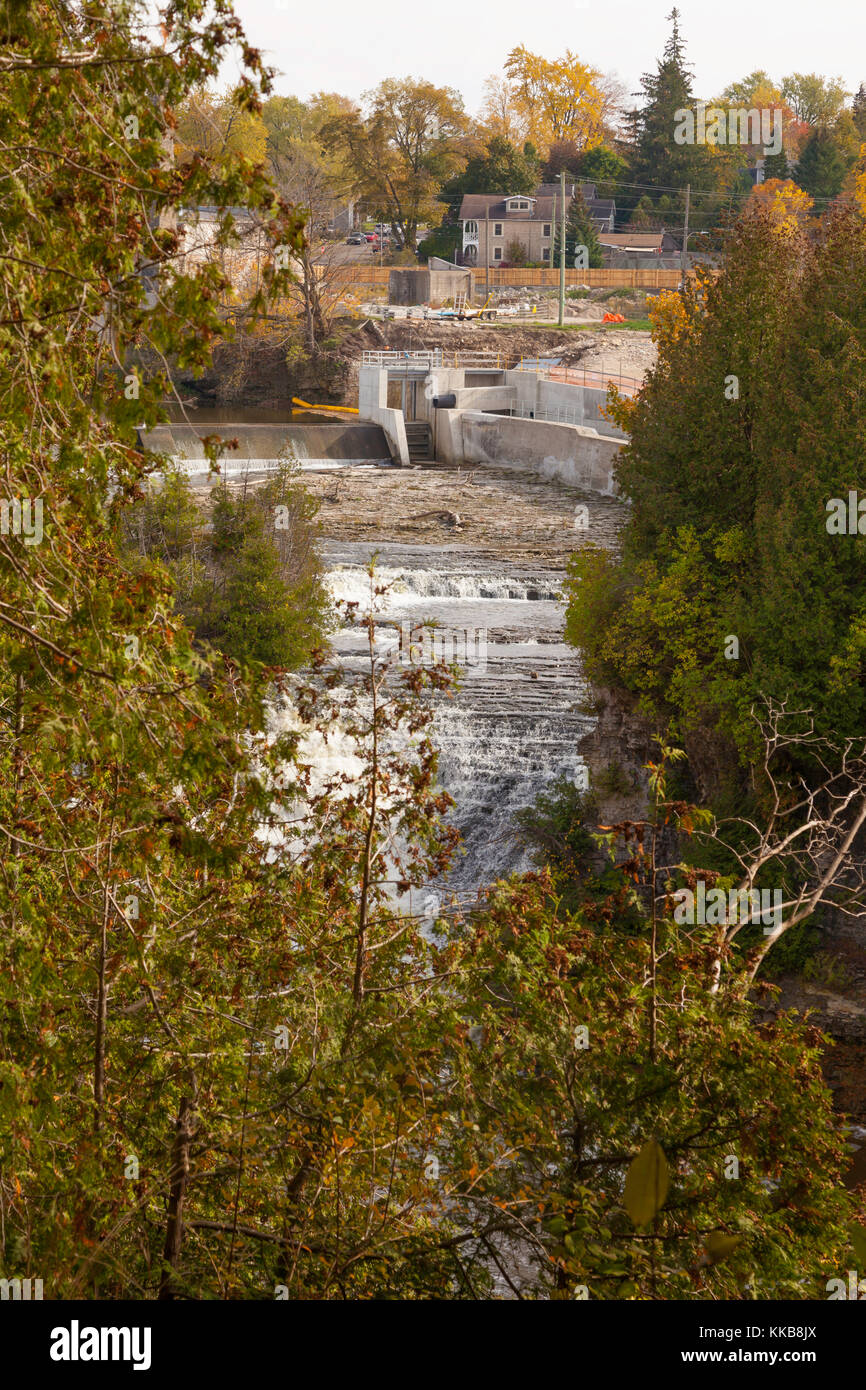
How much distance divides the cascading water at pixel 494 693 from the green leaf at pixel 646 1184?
42.9 feet

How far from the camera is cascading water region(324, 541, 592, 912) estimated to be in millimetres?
20094

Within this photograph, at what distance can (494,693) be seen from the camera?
2280 cm

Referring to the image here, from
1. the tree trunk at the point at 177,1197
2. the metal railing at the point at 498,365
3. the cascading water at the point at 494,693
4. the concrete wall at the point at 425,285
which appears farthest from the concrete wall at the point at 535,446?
the tree trunk at the point at 177,1197

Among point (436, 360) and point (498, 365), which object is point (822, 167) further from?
point (436, 360)

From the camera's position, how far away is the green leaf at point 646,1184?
2.36 m

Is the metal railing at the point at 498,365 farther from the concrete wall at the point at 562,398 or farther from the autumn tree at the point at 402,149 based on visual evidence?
the autumn tree at the point at 402,149

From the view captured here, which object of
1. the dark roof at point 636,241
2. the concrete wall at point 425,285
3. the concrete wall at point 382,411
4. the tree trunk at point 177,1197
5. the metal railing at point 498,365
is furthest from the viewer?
the dark roof at point 636,241

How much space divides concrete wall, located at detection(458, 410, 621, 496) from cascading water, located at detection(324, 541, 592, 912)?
12.2 m

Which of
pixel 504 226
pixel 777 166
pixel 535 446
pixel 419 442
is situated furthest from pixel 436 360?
pixel 504 226

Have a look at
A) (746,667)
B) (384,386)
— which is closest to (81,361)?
(746,667)

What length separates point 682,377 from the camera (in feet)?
67.4

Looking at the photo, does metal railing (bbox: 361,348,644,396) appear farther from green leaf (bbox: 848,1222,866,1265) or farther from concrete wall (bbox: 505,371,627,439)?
green leaf (bbox: 848,1222,866,1265)

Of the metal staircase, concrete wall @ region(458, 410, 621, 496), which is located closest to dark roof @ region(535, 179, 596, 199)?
the metal staircase
